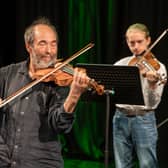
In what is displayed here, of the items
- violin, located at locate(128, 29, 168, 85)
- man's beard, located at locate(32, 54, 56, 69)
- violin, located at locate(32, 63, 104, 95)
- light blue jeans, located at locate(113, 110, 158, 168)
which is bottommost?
light blue jeans, located at locate(113, 110, 158, 168)

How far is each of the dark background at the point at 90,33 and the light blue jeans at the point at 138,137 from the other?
1255 mm

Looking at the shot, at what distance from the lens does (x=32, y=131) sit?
2475 millimetres

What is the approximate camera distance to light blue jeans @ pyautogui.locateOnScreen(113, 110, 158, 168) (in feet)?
12.9

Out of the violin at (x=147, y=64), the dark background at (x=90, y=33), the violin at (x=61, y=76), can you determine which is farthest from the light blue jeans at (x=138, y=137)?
the dark background at (x=90, y=33)

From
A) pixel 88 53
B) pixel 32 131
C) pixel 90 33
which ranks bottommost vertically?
pixel 32 131

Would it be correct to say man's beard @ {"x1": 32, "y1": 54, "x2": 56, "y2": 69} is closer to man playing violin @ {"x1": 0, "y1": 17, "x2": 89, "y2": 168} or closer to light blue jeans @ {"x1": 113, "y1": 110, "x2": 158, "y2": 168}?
man playing violin @ {"x1": 0, "y1": 17, "x2": 89, "y2": 168}

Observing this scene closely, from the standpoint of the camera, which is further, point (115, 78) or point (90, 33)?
point (90, 33)

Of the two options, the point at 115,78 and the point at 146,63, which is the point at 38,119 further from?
the point at 146,63

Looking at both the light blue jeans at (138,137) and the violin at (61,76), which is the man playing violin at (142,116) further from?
the violin at (61,76)

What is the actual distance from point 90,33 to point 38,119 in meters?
3.37

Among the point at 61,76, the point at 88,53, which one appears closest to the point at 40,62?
the point at 61,76

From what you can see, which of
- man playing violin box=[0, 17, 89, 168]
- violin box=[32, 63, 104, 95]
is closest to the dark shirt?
man playing violin box=[0, 17, 89, 168]

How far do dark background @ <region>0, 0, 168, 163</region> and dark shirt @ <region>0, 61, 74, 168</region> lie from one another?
2.91 metres

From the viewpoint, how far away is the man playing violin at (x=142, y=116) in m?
3.87
